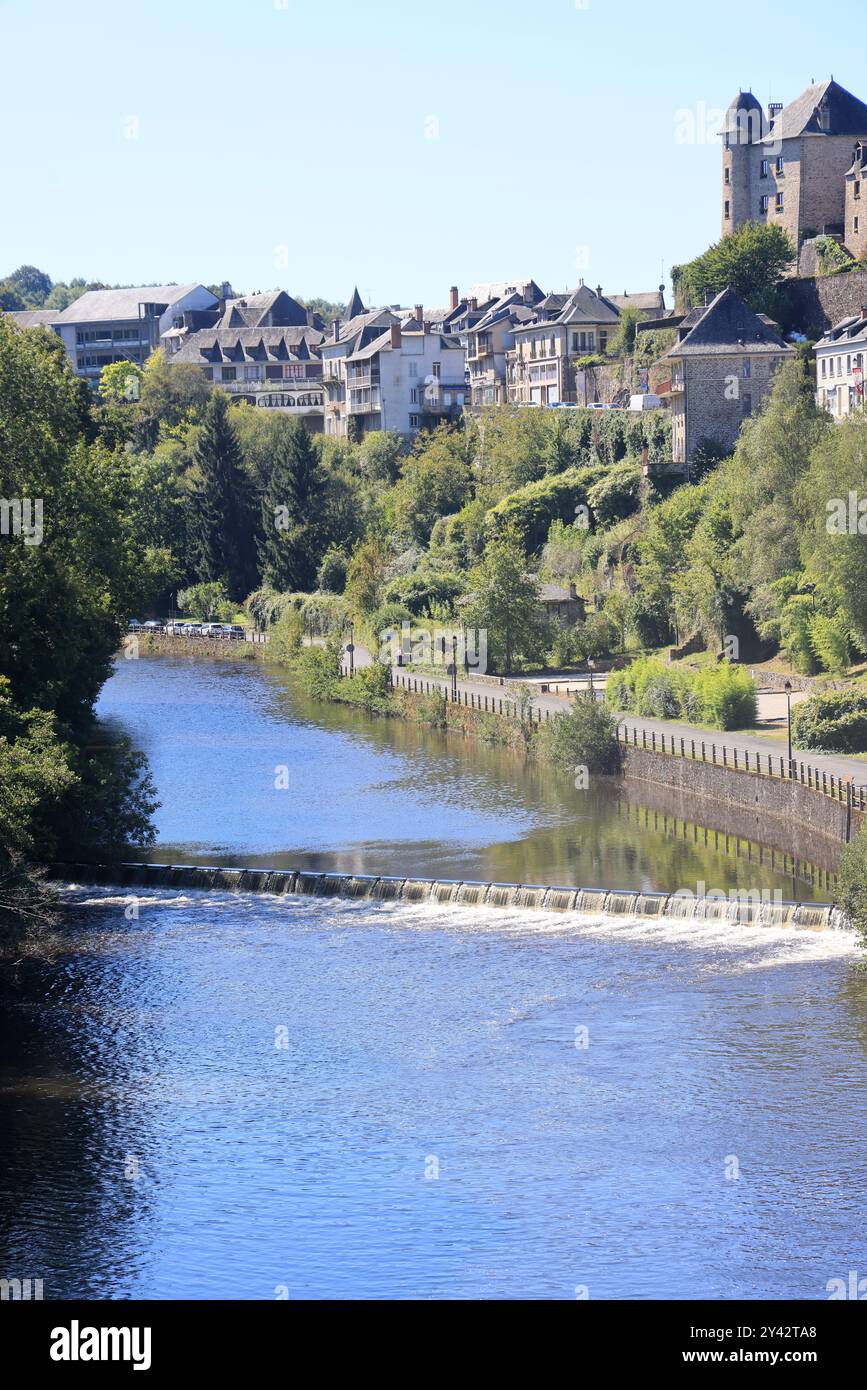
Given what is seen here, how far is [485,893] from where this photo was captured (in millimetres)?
44688

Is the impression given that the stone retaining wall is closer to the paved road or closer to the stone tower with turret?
the paved road

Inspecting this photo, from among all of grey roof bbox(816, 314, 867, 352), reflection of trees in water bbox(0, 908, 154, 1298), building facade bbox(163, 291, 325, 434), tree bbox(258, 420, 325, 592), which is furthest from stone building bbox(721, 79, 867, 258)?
reflection of trees in water bbox(0, 908, 154, 1298)

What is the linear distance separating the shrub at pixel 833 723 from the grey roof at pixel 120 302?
123 metres

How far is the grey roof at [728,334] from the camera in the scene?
9188 centimetres

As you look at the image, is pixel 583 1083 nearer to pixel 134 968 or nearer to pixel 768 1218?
pixel 768 1218

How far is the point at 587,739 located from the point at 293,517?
53.6 m

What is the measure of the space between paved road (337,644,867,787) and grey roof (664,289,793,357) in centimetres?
2321

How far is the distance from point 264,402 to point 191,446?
92.7ft

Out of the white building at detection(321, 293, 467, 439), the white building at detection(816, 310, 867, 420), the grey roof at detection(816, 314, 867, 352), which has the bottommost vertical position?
the white building at detection(816, 310, 867, 420)

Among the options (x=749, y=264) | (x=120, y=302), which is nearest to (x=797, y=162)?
(x=749, y=264)

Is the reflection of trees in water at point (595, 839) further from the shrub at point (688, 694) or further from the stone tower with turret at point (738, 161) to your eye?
the stone tower with turret at point (738, 161)

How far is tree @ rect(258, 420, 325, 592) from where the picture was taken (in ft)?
359

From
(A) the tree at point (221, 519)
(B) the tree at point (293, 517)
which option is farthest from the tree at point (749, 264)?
(A) the tree at point (221, 519)
